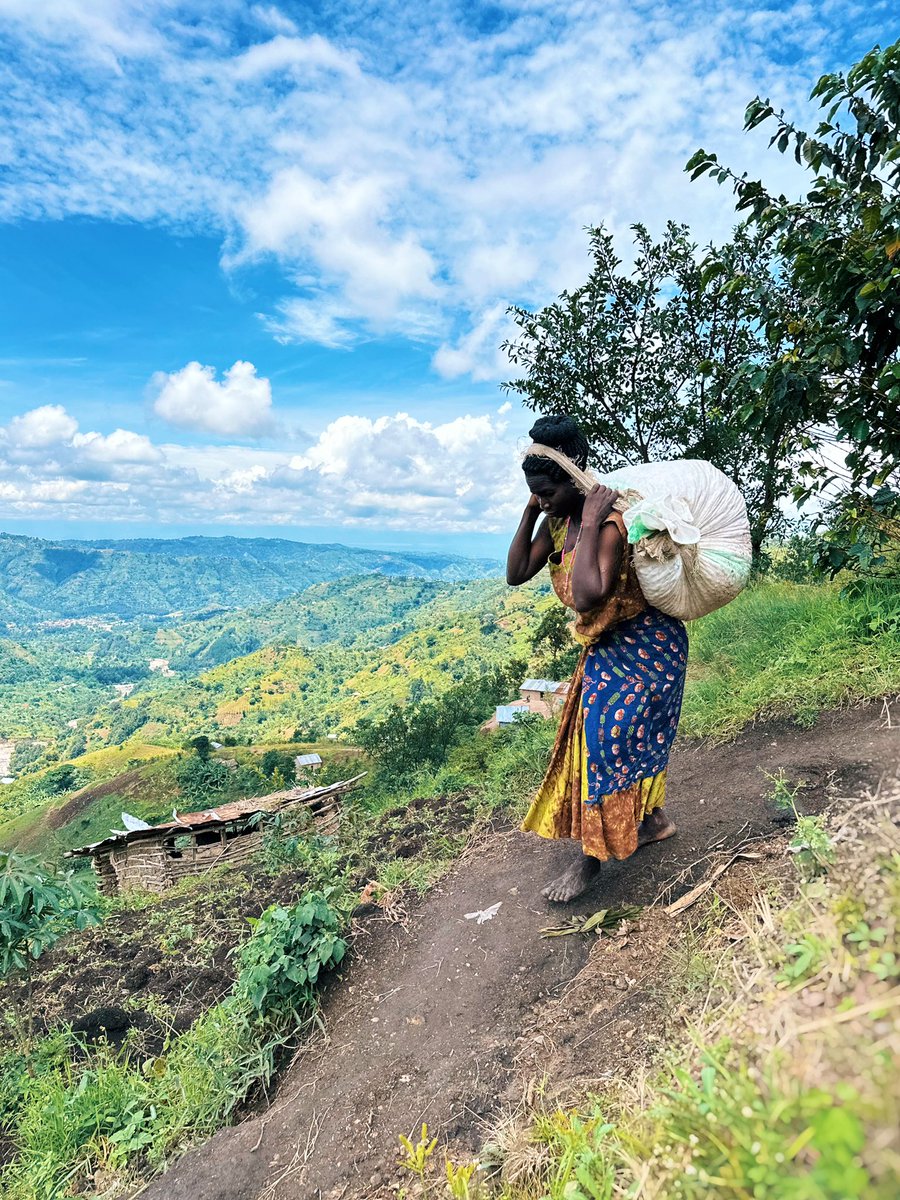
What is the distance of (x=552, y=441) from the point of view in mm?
2828

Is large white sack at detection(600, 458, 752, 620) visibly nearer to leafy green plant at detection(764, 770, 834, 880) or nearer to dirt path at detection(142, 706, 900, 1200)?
leafy green plant at detection(764, 770, 834, 880)

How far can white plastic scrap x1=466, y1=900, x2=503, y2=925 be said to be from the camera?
337 centimetres

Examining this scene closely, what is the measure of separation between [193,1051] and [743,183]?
5.59 meters

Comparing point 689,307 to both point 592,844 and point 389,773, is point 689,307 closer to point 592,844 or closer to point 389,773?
point 592,844

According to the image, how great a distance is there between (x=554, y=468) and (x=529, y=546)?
45 cm

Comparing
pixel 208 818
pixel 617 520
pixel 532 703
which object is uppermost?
pixel 617 520

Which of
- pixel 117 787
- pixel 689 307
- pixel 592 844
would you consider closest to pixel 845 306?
pixel 592 844

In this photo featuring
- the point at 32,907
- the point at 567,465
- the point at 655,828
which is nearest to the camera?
the point at 567,465

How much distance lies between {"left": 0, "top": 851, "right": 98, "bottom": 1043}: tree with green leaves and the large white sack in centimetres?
411

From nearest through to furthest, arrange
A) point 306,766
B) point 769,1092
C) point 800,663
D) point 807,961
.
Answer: point 769,1092, point 807,961, point 800,663, point 306,766

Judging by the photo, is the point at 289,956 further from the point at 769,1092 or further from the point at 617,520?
the point at 769,1092

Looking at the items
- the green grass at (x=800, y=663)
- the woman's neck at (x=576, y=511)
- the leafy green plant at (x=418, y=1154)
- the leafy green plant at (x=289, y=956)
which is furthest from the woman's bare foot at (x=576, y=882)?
the green grass at (x=800, y=663)

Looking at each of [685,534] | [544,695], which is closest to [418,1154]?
[685,534]

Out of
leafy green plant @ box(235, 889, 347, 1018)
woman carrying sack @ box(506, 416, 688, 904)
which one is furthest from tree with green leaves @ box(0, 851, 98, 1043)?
woman carrying sack @ box(506, 416, 688, 904)
